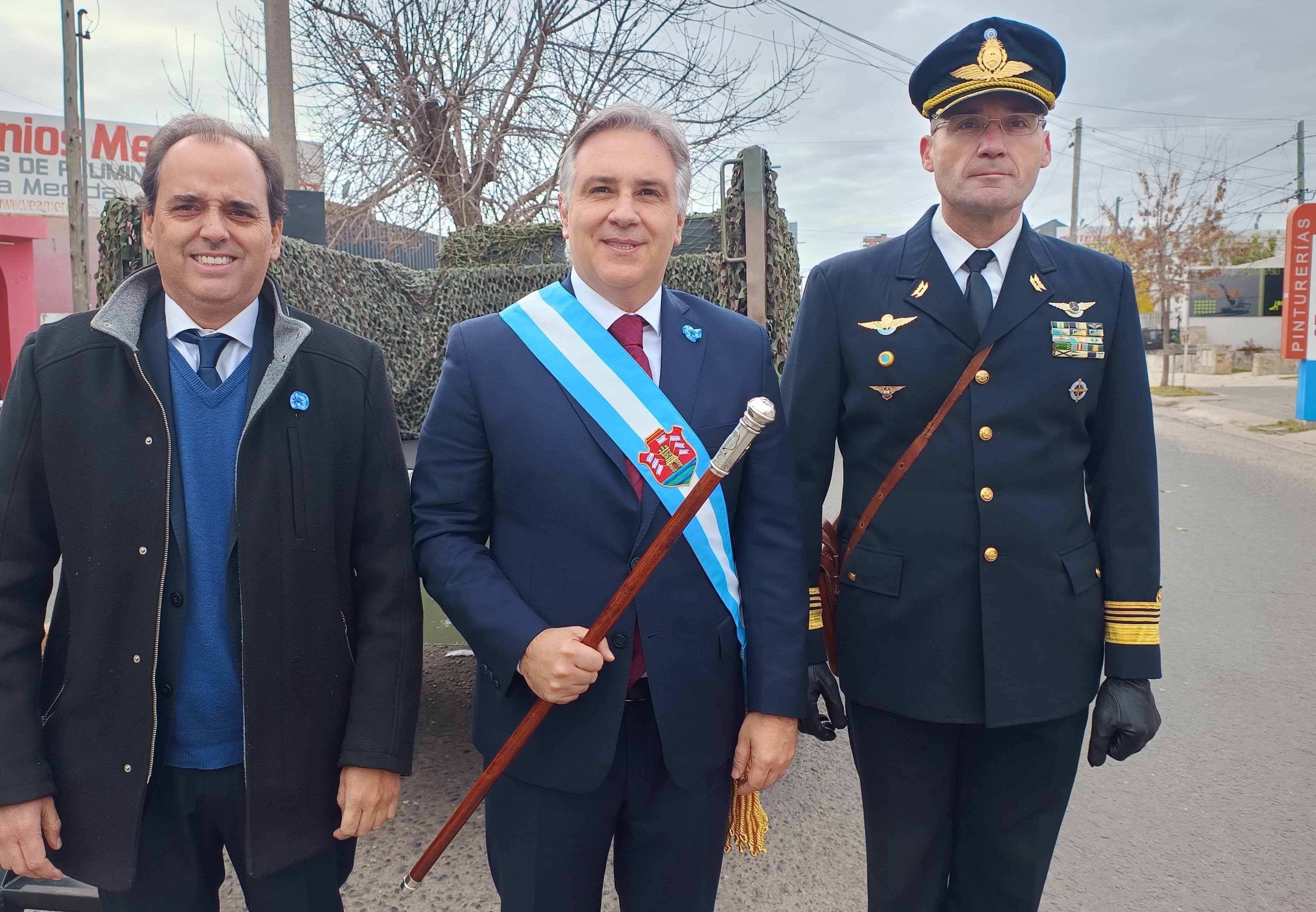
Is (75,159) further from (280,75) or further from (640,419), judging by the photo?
(640,419)

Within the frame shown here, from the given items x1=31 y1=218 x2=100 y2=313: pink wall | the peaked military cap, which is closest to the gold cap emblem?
the peaked military cap

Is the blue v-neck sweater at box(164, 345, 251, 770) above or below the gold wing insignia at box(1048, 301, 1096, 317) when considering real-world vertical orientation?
below

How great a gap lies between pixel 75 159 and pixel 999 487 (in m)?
12.1

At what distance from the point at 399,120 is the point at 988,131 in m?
9.98

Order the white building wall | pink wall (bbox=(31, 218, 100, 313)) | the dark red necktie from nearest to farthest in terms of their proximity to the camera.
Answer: the dark red necktie < pink wall (bbox=(31, 218, 100, 313)) < the white building wall

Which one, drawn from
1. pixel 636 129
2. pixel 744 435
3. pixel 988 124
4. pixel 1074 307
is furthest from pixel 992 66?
pixel 744 435

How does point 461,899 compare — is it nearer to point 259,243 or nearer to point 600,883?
point 600,883

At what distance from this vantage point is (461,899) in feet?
9.30

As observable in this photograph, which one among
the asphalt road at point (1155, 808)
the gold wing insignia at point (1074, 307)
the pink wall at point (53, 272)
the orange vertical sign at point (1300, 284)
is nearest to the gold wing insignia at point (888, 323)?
the gold wing insignia at point (1074, 307)

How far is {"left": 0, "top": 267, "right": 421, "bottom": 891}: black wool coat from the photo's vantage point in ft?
5.16

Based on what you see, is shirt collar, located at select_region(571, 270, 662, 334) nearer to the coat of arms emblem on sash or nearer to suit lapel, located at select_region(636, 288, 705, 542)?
suit lapel, located at select_region(636, 288, 705, 542)

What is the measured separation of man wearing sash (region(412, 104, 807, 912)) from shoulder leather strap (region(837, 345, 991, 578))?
0.81 ft

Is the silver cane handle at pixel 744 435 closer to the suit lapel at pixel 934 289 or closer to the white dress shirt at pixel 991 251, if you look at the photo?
the suit lapel at pixel 934 289

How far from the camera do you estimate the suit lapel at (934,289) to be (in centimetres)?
191
